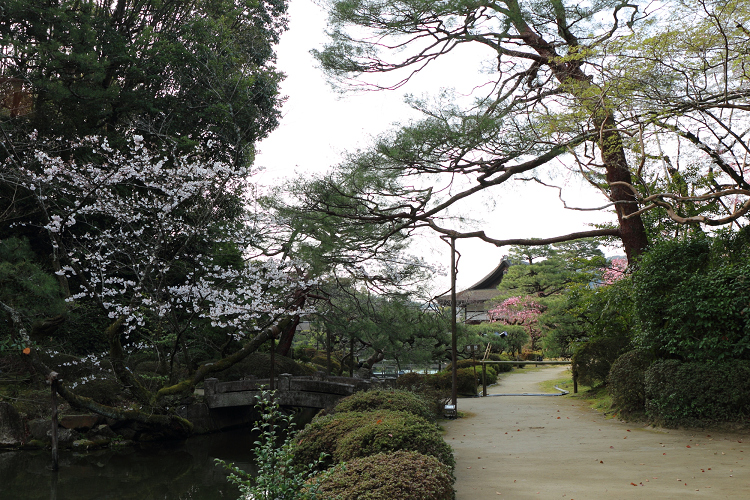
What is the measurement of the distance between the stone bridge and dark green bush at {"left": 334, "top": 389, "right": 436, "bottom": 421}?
4.40 metres

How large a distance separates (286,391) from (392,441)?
7.39 m

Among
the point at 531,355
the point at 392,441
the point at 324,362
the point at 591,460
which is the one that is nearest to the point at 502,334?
the point at 531,355

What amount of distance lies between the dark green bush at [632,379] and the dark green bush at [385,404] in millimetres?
3677

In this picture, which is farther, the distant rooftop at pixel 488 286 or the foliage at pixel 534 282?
the distant rooftop at pixel 488 286

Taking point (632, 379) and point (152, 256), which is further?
point (152, 256)

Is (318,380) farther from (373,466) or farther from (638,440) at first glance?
(373,466)

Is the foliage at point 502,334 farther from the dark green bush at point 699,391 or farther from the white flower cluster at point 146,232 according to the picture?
the dark green bush at point 699,391

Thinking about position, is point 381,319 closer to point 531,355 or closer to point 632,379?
point 632,379

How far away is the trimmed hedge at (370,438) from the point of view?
16.5 feet

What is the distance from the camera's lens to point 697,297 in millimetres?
7719

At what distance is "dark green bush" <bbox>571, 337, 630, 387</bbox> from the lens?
11422 millimetres

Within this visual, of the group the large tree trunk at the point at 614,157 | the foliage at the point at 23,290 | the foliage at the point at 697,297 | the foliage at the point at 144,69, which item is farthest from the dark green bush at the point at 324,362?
the foliage at the point at 697,297

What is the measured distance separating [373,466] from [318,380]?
7920 millimetres

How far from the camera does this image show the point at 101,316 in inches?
511
